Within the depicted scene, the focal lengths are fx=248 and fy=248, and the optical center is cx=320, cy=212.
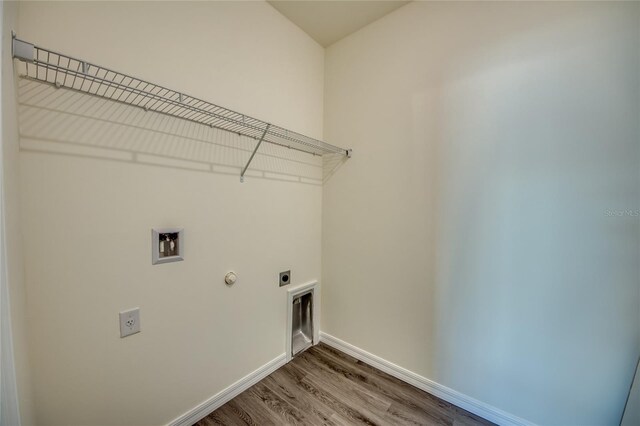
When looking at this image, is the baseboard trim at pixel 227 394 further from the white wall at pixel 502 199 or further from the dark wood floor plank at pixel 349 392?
the white wall at pixel 502 199

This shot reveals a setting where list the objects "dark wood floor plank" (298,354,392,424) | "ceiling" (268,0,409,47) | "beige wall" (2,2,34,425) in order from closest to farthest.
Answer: "beige wall" (2,2,34,425), "dark wood floor plank" (298,354,392,424), "ceiling" (268,0,409,47)

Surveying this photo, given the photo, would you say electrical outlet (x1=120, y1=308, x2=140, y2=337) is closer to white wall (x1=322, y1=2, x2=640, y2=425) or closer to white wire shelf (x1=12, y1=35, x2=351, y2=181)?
white wire shelf (x1=12, y1=35, x2=351, y2=181)

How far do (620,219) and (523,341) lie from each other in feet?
2.39

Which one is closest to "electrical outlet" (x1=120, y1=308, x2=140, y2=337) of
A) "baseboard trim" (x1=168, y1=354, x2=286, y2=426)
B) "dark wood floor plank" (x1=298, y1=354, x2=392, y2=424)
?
"baseboard trim" (x1=168, y1=354, x2=286, y2=426)

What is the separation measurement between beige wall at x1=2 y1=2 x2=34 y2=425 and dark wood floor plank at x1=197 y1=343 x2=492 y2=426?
920mm

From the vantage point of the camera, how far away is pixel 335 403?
154 cm

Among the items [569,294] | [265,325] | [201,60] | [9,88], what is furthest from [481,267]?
[9,88]

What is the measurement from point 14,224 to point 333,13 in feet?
6.65

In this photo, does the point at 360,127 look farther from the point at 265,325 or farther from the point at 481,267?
the point at 265,325

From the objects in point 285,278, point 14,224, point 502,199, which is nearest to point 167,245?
point 14,224

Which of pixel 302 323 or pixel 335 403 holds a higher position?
pixel 302 323

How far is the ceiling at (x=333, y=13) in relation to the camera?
1662 millimetres

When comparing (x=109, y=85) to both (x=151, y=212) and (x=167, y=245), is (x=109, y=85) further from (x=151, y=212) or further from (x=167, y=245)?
(x=167, y=245)

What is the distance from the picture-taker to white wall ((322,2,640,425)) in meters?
1.11
